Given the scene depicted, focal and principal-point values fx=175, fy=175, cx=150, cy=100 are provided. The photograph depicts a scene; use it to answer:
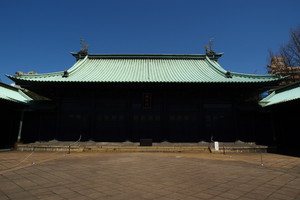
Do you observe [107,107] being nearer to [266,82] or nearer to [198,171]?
[198,171]

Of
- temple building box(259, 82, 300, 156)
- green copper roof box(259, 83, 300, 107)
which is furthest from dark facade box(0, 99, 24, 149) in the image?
green copper roof box(259, 83, 300, 107)

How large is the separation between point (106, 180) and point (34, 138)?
43.5ft

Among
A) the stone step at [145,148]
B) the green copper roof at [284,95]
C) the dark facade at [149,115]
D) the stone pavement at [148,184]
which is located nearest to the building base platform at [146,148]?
the stone step at [145,148]

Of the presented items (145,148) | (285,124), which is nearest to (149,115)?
(145,148)

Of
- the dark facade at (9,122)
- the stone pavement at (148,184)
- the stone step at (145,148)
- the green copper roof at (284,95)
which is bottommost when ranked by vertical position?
the stone pavement at (148,184)

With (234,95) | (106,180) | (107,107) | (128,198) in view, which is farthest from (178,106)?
(128,198)

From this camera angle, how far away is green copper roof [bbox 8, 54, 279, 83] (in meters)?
15.0

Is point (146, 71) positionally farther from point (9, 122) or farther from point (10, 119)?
point (9, 122)

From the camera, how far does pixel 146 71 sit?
59.7 ft

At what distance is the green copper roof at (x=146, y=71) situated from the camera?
15.0 meters

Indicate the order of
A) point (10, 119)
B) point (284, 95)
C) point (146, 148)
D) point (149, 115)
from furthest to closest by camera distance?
point (284, 95), point (10, 119), point (149, 115), point (146, 148)

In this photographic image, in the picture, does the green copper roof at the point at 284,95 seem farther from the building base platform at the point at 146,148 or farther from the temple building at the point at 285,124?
the building base platform at the point at 146,148

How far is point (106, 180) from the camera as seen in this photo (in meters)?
5.79

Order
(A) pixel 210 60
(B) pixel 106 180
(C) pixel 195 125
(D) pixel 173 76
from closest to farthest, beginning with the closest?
(B) pixel 106 180 → (C) pixel 195 125 → (D) pixel 173 76 → (A) pixel 210 60
